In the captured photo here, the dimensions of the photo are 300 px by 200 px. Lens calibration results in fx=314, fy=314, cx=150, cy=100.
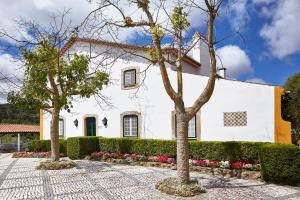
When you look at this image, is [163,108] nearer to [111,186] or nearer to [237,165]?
[237,165]

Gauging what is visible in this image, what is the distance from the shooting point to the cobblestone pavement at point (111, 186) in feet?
29.2

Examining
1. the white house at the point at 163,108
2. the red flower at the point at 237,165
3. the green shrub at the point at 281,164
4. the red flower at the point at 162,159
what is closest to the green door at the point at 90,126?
the white house at the point at 163,108

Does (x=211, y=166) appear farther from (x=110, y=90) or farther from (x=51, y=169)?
(x=110, y=90)

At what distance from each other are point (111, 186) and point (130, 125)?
8385 millimetres

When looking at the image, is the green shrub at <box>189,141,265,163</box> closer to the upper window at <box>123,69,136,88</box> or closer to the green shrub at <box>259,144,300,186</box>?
the green shrub at <box>259,144,300,186</box>

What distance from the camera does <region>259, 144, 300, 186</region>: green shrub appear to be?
9.72m

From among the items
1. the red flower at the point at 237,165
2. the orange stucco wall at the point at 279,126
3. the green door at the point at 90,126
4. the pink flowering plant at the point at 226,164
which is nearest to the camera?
the pink flowering plant at the point at 226,164

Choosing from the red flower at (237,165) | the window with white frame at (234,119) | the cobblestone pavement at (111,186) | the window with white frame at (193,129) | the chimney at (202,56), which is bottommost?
the cobblestone pavement at (111,186)

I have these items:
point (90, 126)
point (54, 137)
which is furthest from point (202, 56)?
point (54, 137)

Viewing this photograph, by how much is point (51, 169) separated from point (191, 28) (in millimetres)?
8705

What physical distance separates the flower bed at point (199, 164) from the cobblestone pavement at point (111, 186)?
0.52m

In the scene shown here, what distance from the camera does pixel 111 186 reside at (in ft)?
33.5

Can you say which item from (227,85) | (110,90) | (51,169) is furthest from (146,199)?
(110,90)

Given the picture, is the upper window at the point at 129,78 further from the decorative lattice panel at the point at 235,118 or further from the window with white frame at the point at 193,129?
the decorative lattice panel at the point at 235,118
